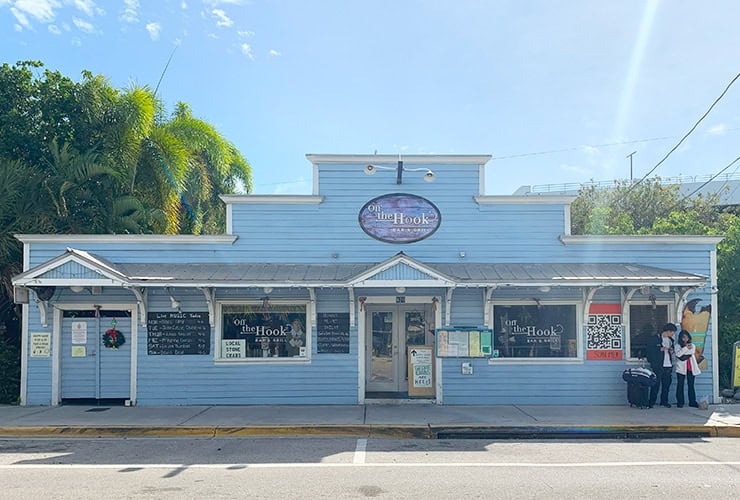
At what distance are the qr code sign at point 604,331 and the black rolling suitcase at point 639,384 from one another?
685 millimetres

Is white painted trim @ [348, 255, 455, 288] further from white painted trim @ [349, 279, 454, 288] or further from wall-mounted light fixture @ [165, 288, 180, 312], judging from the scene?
wall-mounted light fixture @ [165, 288, 180, 312]

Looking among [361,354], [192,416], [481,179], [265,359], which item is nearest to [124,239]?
[265,359]

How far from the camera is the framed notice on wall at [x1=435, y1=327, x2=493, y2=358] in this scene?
11820mm

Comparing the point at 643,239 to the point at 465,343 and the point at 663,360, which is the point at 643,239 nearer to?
the point at 663,360

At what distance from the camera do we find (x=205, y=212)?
22.0 m

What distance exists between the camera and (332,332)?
39.1 feet

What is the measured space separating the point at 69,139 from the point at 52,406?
25.2 ft

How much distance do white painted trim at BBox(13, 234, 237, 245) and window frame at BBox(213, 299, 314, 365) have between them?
128cm

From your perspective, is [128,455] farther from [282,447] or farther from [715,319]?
[715,319]

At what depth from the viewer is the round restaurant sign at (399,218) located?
1226 centimetres

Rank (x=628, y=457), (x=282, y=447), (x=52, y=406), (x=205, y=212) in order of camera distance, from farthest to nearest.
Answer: (x=205, y=212), (x=52, y=406), (x=282, y=447), (x=628, y=457)

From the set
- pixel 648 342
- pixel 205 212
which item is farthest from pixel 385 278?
pixel 205 212

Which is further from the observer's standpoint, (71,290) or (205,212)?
(205,212)

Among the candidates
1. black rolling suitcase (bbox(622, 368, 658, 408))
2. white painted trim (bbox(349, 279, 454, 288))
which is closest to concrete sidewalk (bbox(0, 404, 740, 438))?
black rolling suitcase (bbox(622, 368, 658, 408))
